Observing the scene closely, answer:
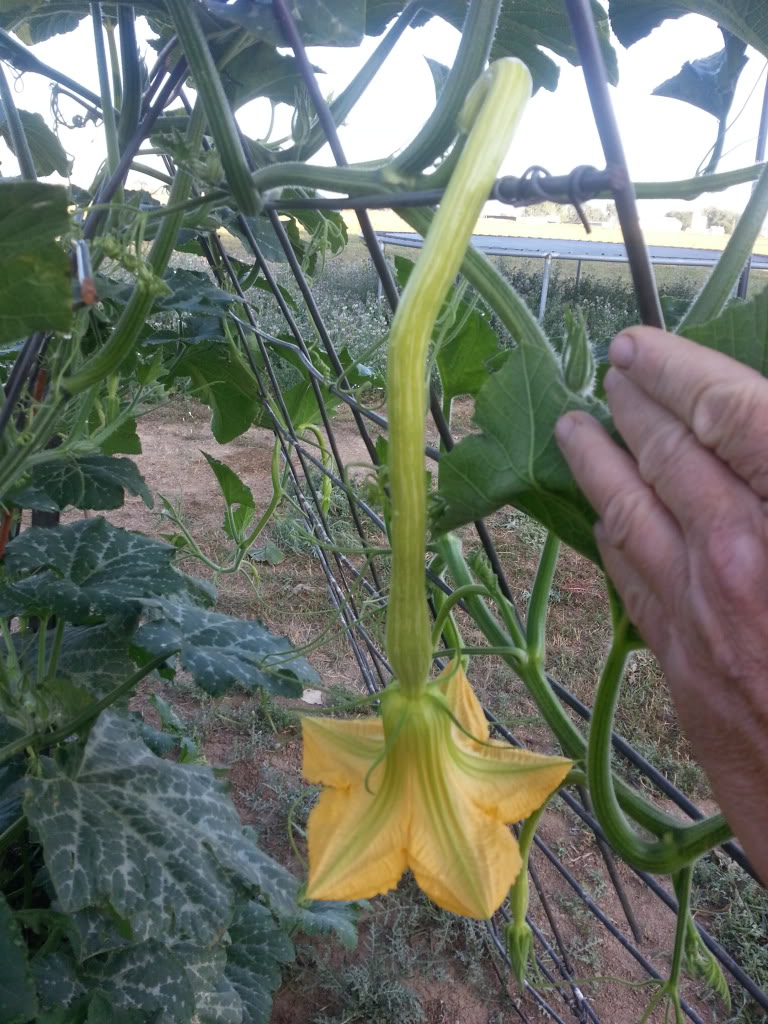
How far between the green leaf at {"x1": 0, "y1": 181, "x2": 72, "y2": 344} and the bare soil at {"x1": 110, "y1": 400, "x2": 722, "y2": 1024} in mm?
443

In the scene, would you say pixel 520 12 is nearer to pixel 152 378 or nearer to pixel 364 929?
pixel 152 378

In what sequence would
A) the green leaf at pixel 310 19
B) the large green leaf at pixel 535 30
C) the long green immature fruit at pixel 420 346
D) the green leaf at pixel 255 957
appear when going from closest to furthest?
the long green immature fruit at pixel 420 346, the green leaf at pixel 310 19, the large green leaf at pixel 535 30, the green leaf at pixel 255 957

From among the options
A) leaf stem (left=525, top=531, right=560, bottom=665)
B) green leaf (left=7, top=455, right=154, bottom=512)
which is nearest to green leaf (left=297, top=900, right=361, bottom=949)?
green leaf (left=7, top=455, right=154, bottom=512)

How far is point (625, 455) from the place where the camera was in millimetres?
385

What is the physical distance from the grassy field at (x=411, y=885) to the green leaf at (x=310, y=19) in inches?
8.9

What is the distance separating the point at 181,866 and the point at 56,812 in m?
0.13

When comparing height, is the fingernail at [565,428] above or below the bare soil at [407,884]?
above

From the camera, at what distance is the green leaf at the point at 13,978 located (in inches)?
27.2

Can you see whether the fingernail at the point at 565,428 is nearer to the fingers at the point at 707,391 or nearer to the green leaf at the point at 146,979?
the fingers at the point at 707,391

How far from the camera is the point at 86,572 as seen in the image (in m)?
0.84

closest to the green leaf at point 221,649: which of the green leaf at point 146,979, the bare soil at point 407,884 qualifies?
the bare soil at point 407,884

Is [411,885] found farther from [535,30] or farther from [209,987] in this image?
[535,30]

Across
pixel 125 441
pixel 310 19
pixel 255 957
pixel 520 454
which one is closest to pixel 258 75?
pixel 310 19

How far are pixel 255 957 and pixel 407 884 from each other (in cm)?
60
